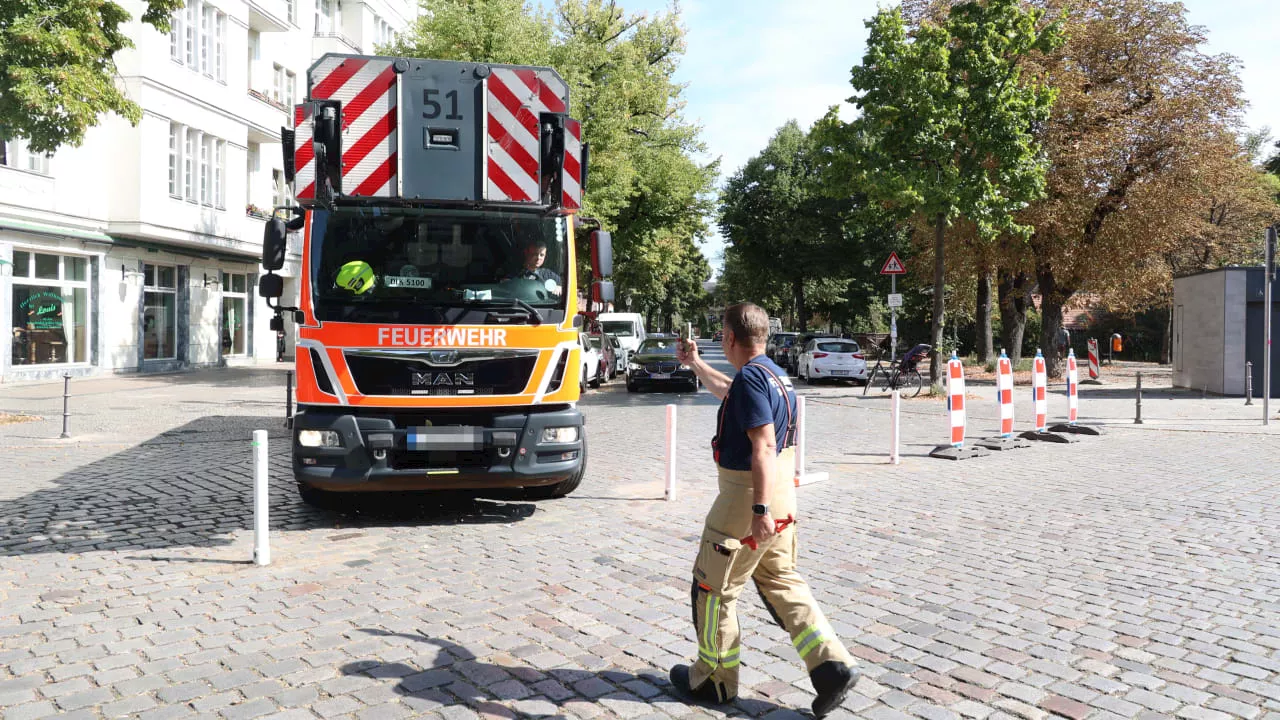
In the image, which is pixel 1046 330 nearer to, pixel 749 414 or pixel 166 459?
pixel 166 459

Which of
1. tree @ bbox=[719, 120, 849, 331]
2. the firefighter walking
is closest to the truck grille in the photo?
the firefighter walking

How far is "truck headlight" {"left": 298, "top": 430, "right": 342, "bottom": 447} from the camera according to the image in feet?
22.8

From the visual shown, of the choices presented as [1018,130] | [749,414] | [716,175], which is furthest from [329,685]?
[716,175]

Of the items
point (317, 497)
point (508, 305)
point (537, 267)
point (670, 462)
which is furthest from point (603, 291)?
point (317, 497)

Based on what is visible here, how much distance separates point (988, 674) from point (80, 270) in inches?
963

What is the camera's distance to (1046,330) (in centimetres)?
2934

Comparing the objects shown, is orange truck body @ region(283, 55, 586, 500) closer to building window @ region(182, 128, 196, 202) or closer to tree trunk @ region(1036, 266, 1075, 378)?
building window @ region(182, 128, 196, 202)

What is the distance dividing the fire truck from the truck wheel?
48 mm

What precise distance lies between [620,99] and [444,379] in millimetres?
21530

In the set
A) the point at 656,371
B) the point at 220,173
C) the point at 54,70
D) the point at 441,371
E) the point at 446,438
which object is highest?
the point at 220,173

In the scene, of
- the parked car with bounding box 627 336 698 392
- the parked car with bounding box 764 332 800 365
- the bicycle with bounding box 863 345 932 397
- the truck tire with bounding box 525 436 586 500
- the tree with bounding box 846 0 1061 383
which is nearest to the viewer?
the truck tire with bounding box 525 436 586 500

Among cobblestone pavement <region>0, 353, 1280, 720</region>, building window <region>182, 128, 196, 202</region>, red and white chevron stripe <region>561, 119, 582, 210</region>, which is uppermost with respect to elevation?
building window <region>182, 128, 196, 202</region>

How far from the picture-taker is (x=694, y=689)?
3980 millimetres

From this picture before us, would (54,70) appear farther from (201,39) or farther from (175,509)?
(201,39)
